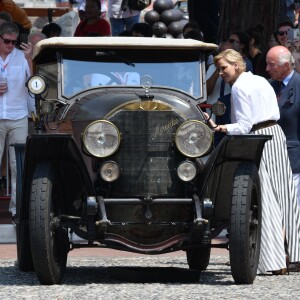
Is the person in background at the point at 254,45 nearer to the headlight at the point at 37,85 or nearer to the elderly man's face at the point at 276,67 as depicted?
the elderly man's face at the point at 276,67

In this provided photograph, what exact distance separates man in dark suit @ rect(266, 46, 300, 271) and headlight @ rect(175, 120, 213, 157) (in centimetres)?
194

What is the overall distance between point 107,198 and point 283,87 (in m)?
2.55

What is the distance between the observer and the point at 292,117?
10.4 m

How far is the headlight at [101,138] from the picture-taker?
336 inches

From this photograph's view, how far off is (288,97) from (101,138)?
2.40 m

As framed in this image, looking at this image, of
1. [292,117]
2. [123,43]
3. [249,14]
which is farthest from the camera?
[249,14]

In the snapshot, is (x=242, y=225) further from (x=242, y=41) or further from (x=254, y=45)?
(x=254, y=45)

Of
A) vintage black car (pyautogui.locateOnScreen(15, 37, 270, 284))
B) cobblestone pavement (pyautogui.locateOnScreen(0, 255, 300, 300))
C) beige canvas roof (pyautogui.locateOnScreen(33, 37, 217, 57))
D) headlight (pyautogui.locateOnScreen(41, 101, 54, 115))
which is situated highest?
beige canvas roof (pyautogui.locateOnScreen(33, 37, 217, 57))

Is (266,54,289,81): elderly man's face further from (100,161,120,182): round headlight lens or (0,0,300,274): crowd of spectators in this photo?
(100,161,120,182): round headlight lens

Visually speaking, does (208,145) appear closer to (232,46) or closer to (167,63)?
(167,63)

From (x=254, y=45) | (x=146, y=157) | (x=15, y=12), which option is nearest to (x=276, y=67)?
(x=146, y=157)

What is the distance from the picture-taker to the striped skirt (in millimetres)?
9695

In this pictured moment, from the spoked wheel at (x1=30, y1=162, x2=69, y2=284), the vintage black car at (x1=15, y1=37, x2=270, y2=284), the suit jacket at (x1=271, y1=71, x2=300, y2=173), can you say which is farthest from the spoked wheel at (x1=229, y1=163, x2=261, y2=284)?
the suit jacket at (x1=271, y1=71, x2=300, y2=173)

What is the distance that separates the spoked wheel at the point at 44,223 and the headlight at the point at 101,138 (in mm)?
317
